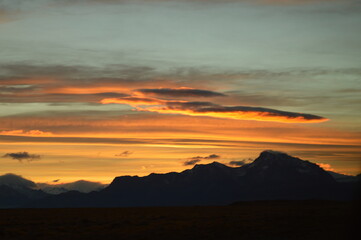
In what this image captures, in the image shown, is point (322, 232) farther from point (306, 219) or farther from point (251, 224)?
point (306, 219)

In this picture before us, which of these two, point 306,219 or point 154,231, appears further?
point 306,219

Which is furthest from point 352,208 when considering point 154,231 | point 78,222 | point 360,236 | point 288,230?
point 78,222

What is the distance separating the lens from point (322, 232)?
64562 millimetres

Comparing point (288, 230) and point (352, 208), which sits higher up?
point (352, 208)

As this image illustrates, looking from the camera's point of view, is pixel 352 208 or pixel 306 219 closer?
pixel 352 208

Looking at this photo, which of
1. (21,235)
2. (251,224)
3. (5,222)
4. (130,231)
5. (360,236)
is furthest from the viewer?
(5,222)

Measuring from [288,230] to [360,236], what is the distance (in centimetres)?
2640

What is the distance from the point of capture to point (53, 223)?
79.6 metres

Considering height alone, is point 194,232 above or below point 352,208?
below

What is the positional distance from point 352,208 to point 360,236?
228 centimetres

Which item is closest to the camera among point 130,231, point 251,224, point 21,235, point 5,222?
point 21,235

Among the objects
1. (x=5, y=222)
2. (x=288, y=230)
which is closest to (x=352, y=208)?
(x=288, y=230)

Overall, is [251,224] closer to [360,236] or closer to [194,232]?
[194,232]

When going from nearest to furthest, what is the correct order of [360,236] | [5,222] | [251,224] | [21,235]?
[360,236], [21,235], [251,224], [5,222]
